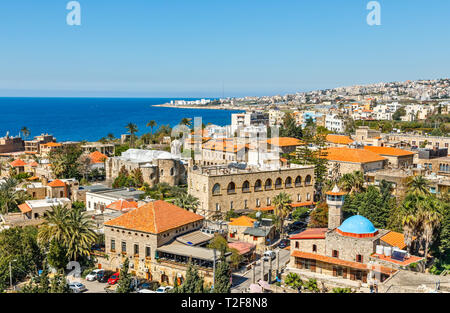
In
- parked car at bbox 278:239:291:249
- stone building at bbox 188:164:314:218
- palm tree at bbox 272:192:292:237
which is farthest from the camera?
stone building at bbox 188:164:314:218

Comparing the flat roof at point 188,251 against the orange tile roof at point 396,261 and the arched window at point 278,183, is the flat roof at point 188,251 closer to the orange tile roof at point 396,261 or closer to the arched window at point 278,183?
the orange tile roof at point 396,261

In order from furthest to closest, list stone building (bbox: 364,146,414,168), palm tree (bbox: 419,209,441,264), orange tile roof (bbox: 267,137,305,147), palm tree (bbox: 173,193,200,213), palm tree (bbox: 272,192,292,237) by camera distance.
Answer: orange tile roof (bbox: 267,137,305,147)
stone building (bbox: 364,146,414,168)
palm tree (bbox: 173,193,200,213)
palm tree (bbox: 272,192,292,237)
palm tree (bbox: 419,209,441,264)

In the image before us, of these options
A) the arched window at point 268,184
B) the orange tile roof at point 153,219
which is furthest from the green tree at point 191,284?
the arched window at point 268,184

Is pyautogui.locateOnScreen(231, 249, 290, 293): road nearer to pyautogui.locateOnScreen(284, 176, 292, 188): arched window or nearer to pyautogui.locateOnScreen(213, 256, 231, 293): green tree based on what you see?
pyautogui.locateOnScreen(213, 256, 231, 293): green tree

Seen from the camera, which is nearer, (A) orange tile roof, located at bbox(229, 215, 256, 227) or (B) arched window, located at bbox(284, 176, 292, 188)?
(A) orange tile roof, located at bbox(229, 215, 256, 227)

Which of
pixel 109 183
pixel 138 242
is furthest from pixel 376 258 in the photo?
pixel 109 183

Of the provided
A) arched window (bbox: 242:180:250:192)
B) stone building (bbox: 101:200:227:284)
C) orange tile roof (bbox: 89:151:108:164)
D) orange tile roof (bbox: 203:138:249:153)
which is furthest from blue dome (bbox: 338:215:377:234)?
orange tile roof (bbox: 89:151:108:164)

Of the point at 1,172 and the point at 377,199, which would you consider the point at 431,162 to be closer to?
the point at 377,199
